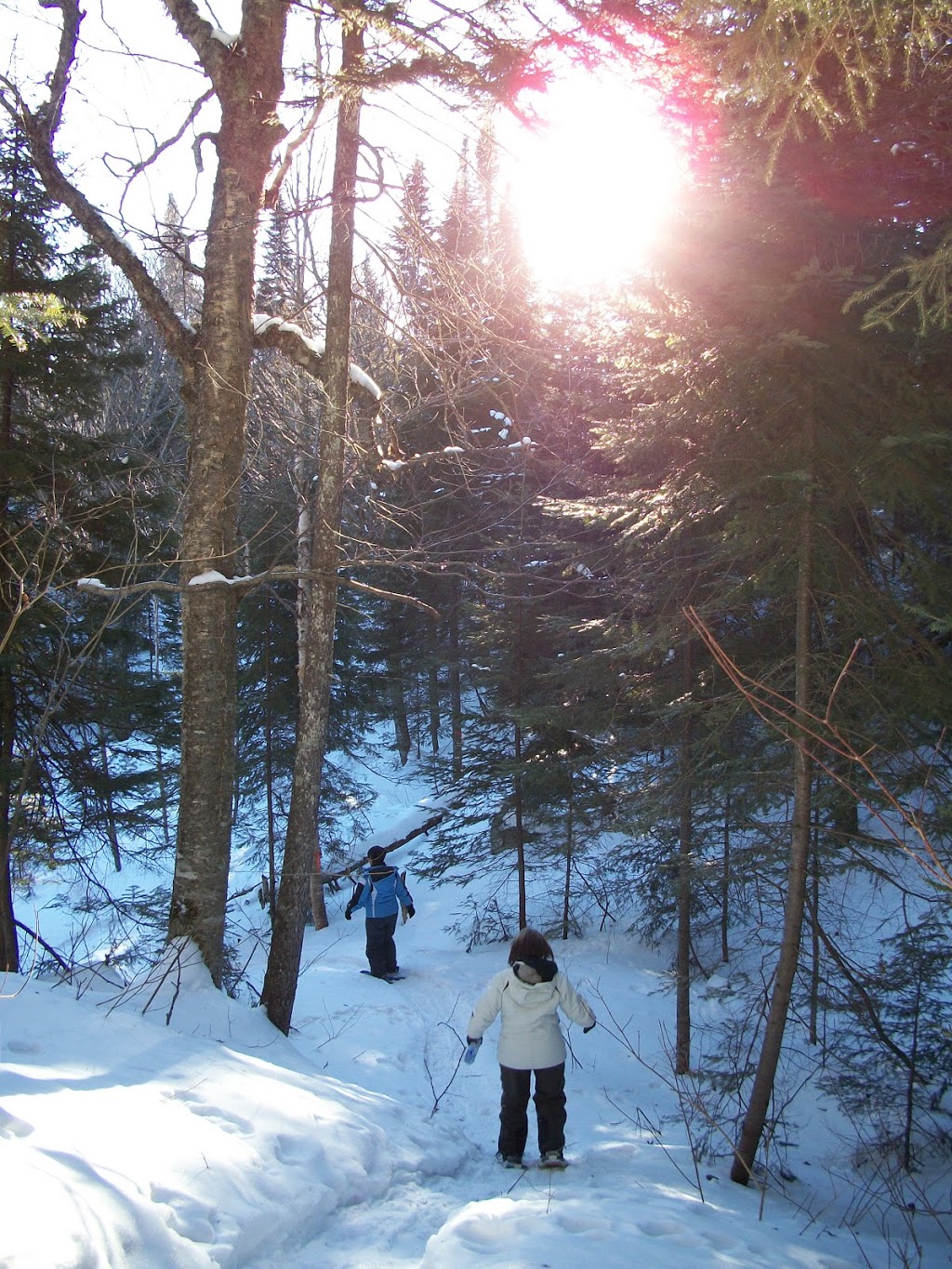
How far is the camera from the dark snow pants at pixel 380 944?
1006 cm

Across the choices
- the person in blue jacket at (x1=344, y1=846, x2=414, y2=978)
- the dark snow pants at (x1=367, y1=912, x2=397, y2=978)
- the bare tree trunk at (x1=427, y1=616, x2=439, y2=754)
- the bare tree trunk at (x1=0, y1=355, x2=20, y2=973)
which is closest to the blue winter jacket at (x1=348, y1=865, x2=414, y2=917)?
the person in blue jacket at (x1=344, y1=846, x2=414, y2=978)

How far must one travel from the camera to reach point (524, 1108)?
5.21 meters

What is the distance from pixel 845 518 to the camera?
561 centimetres

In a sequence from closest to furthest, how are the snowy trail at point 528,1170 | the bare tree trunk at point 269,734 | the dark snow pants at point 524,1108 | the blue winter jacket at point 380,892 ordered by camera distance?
the snowy trail at point 528,1170 → the dark snow pants at point 524,1108 → the blue winter jacket at point 380,892 → the bare tree trunk at point 269,734

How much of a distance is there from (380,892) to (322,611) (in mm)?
4942

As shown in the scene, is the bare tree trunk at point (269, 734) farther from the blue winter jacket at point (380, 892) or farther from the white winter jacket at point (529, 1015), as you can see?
the white winter jacket at point (529, 1015)

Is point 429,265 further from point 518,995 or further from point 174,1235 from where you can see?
point 174,1235

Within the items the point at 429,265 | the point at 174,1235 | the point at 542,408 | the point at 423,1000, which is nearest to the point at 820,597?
the point at 429,265

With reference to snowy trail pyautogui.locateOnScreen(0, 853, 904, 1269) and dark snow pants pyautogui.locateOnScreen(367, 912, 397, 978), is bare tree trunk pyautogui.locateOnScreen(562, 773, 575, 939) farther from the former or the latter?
snowy trail pyautogui.locateOnScreen(0, 853, 904, 1269)

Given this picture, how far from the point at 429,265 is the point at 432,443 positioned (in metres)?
9.94

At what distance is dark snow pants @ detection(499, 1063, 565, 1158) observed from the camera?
514cm

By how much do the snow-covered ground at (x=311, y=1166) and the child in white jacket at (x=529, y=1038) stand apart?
0.88 feet

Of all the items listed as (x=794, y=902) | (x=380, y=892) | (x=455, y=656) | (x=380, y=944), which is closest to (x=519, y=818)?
(x=380, y=892)

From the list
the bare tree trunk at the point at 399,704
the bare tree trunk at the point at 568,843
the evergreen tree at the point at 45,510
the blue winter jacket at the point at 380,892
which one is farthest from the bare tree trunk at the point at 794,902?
the bare tree trunk at the point at 399,704
